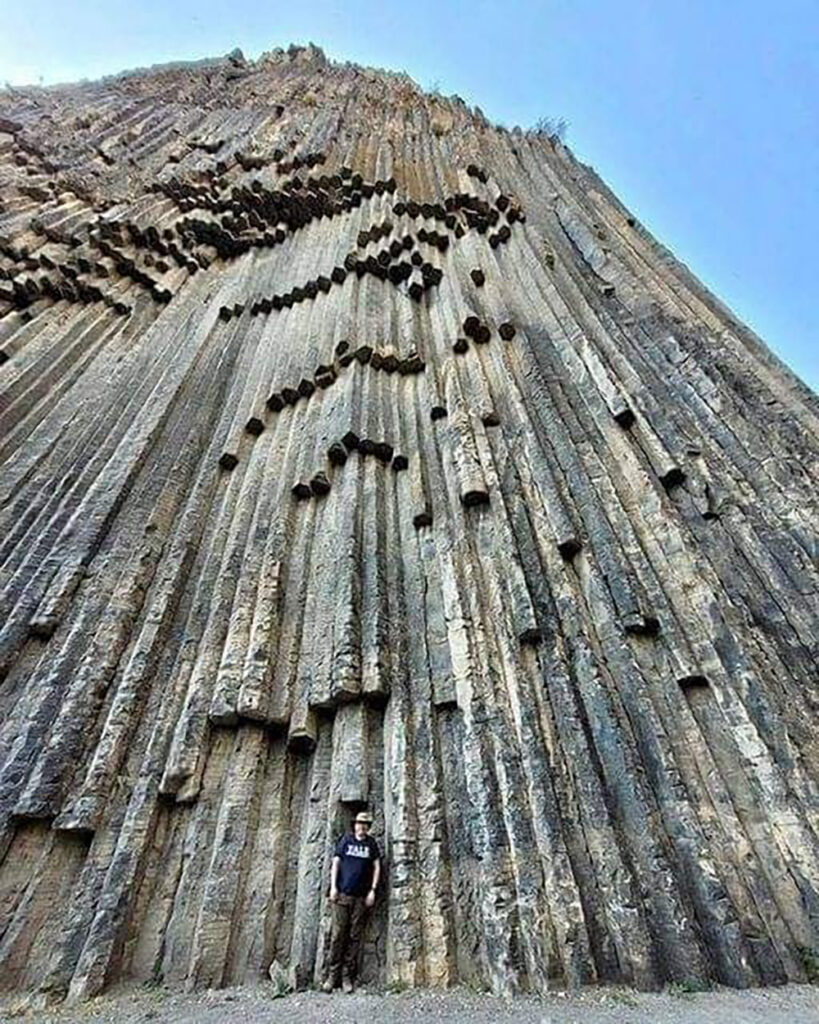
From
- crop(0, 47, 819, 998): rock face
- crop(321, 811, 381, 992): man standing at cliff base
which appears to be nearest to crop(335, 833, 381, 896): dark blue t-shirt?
crop(321, 811, 381, 992): man standing at cliff base

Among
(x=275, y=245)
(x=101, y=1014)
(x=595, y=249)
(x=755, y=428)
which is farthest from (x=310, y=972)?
(x=275, y=245)

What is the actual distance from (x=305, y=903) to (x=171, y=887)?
719mm

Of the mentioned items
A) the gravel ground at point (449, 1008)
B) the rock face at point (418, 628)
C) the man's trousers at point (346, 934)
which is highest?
the rock face at point (418, 628)

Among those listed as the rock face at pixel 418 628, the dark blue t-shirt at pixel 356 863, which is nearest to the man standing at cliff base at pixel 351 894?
the dark blue t-shirt at pixel 356 863

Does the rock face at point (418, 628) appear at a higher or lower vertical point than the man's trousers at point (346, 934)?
higher

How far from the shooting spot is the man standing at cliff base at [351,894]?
2.78 meters

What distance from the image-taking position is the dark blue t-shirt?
2.91 m

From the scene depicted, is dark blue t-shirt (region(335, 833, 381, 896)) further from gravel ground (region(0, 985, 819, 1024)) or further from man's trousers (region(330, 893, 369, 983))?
gravel ground (region(0, 985, 819, 1024))

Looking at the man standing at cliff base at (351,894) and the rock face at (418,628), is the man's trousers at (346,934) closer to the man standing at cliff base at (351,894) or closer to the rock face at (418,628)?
the man standing at cliff base at (351,894)

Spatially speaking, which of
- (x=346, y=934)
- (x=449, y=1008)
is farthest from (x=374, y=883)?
(x=449, y=1008)

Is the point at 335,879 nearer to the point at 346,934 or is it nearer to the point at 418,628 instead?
the point at 346,934

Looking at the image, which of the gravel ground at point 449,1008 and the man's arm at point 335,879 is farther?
the man's arm at point 335,879

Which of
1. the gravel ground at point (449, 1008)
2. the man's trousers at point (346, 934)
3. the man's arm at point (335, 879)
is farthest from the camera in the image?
the man's arm at point (335, 879)

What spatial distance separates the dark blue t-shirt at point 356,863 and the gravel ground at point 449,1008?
39 centimetres
